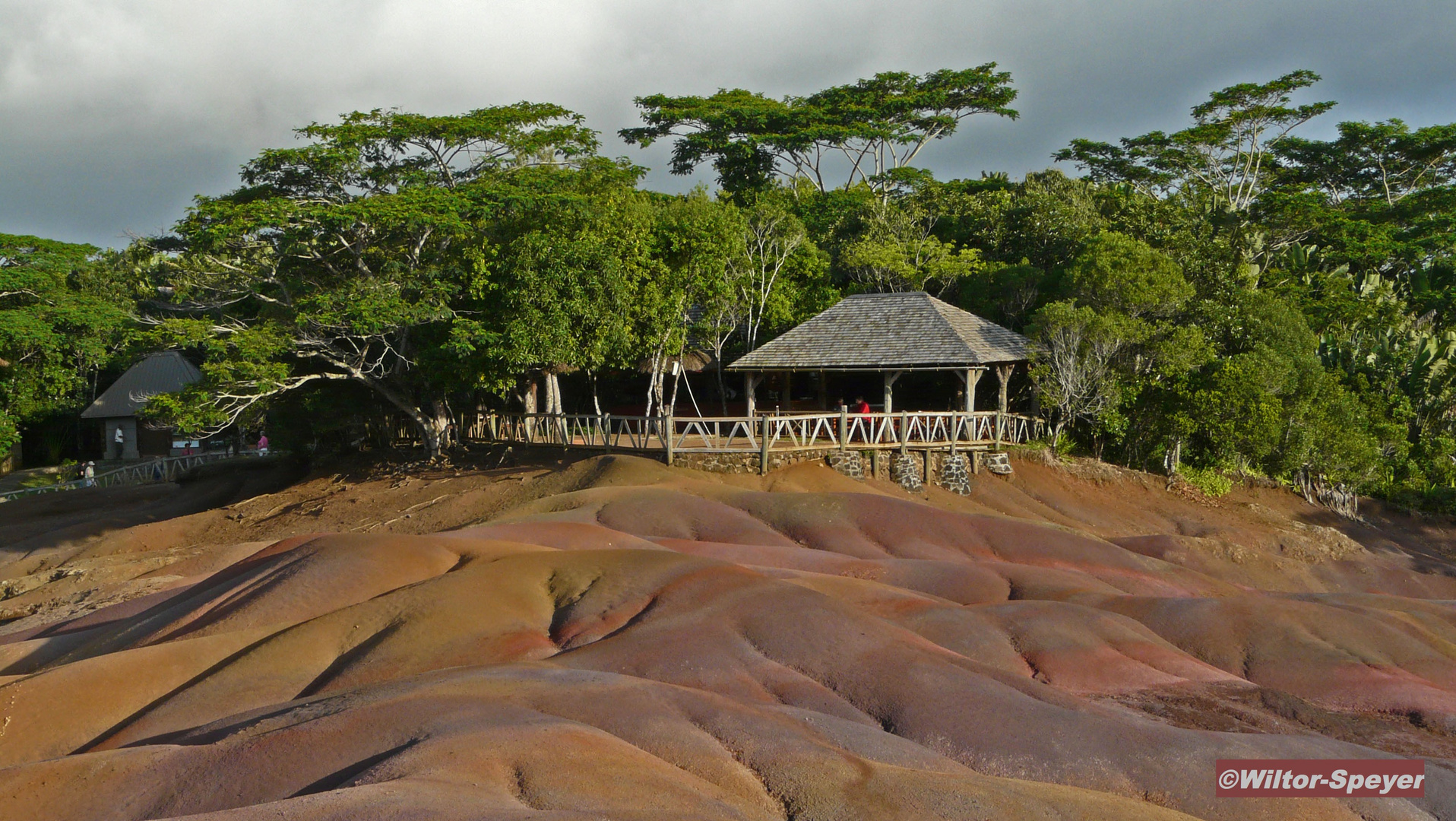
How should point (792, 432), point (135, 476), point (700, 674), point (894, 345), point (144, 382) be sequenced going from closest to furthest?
point (700, 674) → point (792, 432) → point (894, 345) → point (135, 476) → point (144, 382)

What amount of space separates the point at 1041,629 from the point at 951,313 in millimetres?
17041

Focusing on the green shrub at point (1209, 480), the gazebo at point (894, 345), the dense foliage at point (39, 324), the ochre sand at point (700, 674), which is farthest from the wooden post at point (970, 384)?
the dense foliage at point (39, 324)

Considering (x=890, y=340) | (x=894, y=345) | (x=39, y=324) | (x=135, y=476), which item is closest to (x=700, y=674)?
(x=894, y=345)

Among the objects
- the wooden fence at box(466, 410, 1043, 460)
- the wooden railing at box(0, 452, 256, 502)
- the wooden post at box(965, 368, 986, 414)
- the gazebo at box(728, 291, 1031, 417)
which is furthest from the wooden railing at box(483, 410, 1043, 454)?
the wooden railing at box(0, 452, 256, 502)

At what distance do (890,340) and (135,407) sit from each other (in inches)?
1287

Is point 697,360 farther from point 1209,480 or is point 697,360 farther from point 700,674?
point 700,674

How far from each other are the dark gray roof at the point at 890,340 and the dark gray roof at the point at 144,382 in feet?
90.4

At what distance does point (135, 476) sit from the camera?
122 feet

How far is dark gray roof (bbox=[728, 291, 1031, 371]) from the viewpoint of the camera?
90.3 feet

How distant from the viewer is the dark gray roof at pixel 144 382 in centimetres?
4322

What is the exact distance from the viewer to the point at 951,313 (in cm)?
2981

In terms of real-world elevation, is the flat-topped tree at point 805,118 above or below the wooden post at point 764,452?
above

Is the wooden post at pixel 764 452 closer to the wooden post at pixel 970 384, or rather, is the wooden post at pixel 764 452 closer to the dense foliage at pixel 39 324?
the wooden post at pixel 970 384

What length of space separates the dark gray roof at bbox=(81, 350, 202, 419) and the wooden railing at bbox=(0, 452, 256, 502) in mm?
5006
